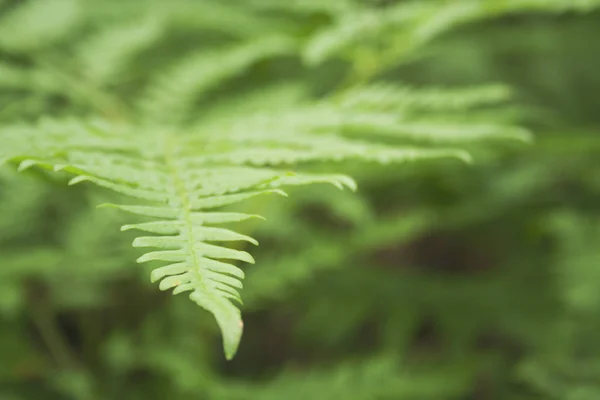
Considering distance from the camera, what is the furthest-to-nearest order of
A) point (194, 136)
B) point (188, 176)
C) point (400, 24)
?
point (400, 24) < point (194, 136) < point (188, 176)

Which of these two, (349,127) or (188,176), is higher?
(349,127)

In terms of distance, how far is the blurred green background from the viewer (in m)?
1.15

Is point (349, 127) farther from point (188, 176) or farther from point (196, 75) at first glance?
point (196, 75)

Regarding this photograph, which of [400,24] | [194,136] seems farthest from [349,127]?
[400,24]

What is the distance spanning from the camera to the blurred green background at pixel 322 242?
3.76ft

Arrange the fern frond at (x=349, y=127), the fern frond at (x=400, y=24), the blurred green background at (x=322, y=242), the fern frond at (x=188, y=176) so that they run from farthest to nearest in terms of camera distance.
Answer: the blurred green background at (x=322, y=242)
the fern frond at (x=400, y=24)
the fern frond at (x=349, y=127)
the fern frond at (x=188, y=176)

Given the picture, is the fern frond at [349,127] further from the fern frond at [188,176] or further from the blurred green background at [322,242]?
the blurred green background at [322,242]

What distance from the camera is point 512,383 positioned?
147 centimetres

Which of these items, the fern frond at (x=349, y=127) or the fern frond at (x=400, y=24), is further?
the fern frond at (x=400, y=24)

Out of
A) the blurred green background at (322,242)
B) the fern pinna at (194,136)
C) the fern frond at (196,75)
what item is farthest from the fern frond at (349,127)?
the fern frond at (196,75)

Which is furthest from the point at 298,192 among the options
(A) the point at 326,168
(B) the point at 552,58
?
(B) the point at 552,58

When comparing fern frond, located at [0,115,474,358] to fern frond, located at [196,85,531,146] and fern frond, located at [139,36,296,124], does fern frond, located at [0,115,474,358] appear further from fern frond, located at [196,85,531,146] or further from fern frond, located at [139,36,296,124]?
fern frond, located at [139,36,296,124]

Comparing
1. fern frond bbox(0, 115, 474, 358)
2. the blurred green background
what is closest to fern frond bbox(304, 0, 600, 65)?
the blurred green background

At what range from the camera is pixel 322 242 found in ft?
4.18
